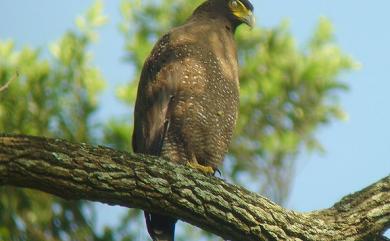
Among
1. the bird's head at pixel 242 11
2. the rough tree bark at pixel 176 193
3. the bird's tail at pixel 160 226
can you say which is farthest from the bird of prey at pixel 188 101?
the rough tree bark at pixel 176 193

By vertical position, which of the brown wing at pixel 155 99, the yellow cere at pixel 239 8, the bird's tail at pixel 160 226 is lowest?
the bird's tail at pixel 160 226

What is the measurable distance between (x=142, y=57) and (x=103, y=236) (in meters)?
2.38

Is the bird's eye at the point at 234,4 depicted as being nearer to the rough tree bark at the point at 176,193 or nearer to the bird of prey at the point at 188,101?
the bird of prey at the point at 188,101

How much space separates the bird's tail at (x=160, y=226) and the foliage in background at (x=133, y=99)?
2925mm

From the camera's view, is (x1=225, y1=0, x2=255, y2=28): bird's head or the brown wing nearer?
the brown wing

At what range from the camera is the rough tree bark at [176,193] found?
413 cm

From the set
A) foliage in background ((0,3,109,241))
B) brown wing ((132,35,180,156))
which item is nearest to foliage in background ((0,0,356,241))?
foliage in background ((0,3,109,241))

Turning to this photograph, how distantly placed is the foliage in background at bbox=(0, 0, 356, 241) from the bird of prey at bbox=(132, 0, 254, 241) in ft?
7.77

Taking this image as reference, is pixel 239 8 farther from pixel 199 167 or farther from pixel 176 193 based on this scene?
pixel 176 193

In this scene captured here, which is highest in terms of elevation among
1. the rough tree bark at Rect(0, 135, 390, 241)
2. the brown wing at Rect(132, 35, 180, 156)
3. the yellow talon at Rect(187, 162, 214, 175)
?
the brown wing at Rect(132, 35, 180, 156)

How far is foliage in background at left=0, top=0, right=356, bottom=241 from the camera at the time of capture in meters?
8.97

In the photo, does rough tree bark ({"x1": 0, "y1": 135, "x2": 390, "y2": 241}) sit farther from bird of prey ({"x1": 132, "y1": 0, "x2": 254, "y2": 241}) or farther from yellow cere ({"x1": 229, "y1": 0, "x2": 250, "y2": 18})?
yellow cere ({"x1": 229, "y1": 0, "x2": 250, "y2": 18})

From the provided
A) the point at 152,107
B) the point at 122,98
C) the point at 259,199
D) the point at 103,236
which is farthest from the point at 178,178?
the point at 122,98

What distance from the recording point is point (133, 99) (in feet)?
32.4
